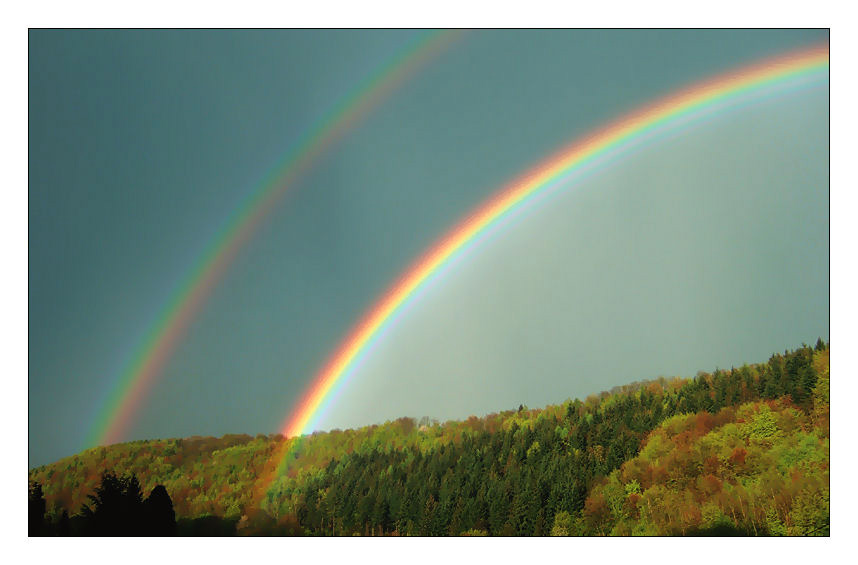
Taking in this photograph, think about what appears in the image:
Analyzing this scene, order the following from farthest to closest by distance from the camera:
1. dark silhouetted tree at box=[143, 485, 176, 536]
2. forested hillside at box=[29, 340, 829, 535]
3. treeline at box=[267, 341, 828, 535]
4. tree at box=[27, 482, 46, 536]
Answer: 1. dark silhouetted tree at box=[143, 485, 176, 536]
2. tree at box=[27, 482, 46, 536]
3. treeline at box=[267, 341, 828, 535]
4. forested hillside at box=[29, 340, 829, 535]

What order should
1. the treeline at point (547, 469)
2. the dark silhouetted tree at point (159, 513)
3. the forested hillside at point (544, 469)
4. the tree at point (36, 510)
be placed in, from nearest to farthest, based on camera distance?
the forested hillside at point (544, 469)
the treeline at point (547, 469)
the tree at point (36, 510)
the dark silhouetted tree at point (159, 513)

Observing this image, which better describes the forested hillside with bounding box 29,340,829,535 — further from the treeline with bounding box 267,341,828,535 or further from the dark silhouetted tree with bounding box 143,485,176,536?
the dark silhouetted tree with bounding box 143,485,176,536

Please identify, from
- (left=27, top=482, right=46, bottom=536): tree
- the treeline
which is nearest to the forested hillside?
the treeline

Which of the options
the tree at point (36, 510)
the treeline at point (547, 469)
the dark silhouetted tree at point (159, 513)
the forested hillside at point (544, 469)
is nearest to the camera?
the forested hillside at point (544, 469)

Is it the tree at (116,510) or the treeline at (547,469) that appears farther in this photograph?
the tree at (116,510)

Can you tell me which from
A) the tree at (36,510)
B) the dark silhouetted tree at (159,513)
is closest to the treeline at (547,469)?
the dark silhouetted tree at (159,513)

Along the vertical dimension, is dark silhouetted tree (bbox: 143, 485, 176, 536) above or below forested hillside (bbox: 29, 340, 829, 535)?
below

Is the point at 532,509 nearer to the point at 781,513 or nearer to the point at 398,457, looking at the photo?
the point at 398,457

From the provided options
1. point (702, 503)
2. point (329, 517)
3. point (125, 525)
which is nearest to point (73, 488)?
point (125, 525)

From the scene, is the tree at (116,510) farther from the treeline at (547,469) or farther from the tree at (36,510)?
the treeline at (547,469)
